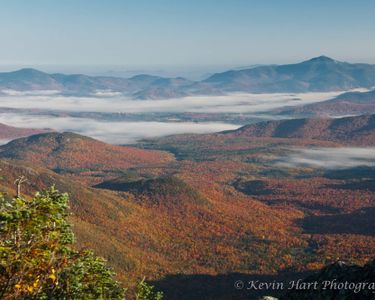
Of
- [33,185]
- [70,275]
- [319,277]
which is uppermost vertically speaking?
[70,275]

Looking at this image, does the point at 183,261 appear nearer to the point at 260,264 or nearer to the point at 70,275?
the point at 260,264

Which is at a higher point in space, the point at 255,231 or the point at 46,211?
the point at 46,211

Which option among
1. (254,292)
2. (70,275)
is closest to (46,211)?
(70,275)

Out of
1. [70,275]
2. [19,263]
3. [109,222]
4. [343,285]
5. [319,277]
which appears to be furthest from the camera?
[109,222]

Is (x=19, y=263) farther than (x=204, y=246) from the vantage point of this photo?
No

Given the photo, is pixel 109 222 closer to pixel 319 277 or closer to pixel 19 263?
pixel 319 277

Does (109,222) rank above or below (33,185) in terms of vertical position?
below

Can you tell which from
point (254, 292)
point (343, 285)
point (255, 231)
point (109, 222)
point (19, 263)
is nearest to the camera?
point (19, 263)

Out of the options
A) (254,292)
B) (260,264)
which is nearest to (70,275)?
(254,292)

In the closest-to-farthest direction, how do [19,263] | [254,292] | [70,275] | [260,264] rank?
[19,263]
[70,275]
[254,292]
[260,264]
